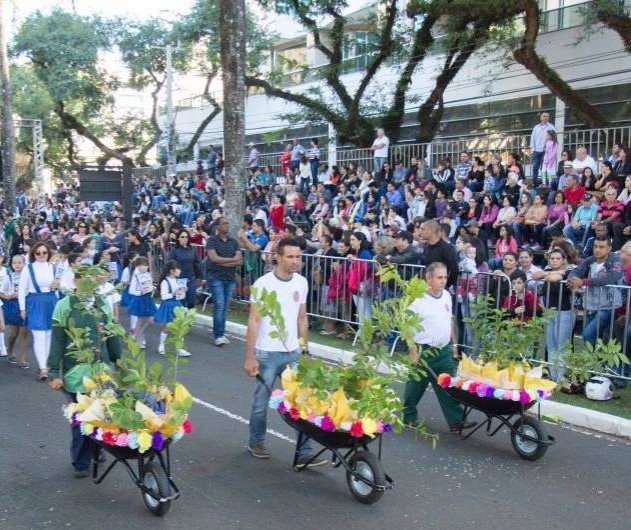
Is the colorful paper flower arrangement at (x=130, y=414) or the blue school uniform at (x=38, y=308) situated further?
the blue school uniform at (x=38, y=308)

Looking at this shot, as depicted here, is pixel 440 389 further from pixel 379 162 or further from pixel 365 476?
pixel 379 162

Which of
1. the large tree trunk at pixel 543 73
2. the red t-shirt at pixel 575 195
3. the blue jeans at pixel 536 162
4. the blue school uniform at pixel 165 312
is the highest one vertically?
the large tree trunk at pixel 543 73

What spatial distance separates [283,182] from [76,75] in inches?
628

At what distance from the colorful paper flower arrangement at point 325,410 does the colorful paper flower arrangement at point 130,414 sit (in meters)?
0.77

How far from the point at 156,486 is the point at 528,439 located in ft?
10.4

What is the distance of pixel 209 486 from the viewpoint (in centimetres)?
632

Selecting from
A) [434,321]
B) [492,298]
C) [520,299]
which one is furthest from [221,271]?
[434,321]

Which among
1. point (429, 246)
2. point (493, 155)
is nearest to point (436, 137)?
point (493, 155)

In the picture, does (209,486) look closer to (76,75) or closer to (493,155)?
(493,155)

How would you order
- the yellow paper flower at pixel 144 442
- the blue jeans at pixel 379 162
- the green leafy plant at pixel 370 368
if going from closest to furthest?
the yellow paper flower at pixel 144 442 → the green leafy plant at pixel 370 368 → the blue jeans at pixel 379 162

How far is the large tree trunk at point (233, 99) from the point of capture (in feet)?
49.5

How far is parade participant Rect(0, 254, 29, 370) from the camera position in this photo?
1084 centimetres

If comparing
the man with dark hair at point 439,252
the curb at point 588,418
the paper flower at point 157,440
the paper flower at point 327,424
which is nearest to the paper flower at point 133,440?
the paper flower at point 157,440

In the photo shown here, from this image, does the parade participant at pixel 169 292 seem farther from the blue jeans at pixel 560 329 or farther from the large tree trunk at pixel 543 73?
the large tree trunk at pixel 543 73
